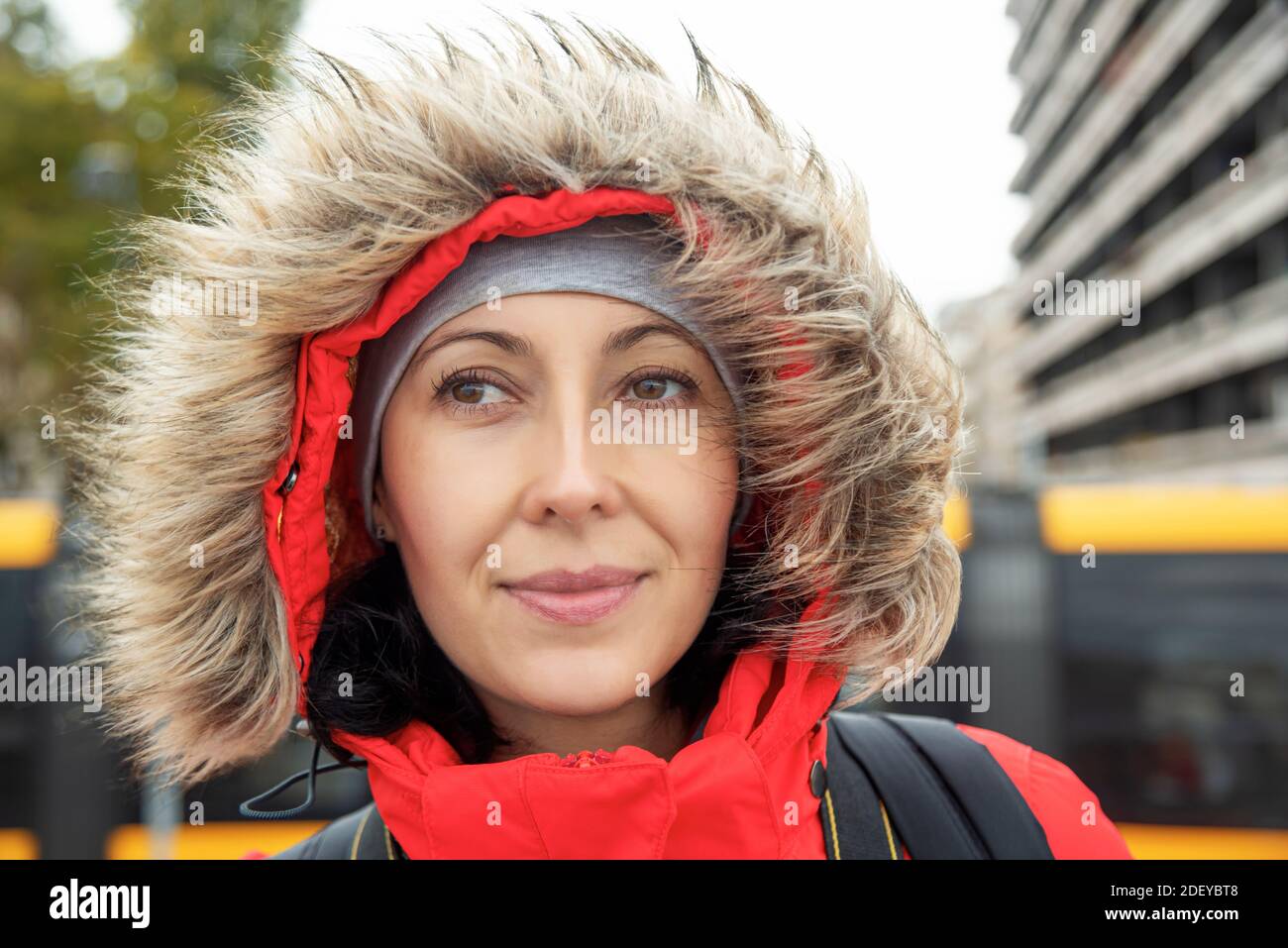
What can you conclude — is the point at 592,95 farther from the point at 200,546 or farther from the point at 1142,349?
the point at 1142,349

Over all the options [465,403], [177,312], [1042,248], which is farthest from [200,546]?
[1042,248]

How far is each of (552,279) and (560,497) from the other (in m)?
0.27

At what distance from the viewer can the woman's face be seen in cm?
121

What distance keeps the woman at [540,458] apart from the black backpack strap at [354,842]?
0.08 ft

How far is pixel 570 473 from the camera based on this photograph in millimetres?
1171

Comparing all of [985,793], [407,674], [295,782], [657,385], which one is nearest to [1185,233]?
[985,793]

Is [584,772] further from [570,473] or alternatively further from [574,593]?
[570,473]

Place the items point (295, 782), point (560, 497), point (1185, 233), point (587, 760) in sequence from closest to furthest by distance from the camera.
Answer: point (560, 497) → point (587, 760) → point (295, 782) → point (1185, 233)

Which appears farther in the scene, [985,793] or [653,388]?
[985,793]

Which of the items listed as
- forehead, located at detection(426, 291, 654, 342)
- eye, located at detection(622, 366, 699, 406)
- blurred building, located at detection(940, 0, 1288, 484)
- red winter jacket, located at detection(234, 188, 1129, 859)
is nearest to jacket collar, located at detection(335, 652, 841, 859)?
red winter jacket, located at detection(234, 188, 1129, 859)

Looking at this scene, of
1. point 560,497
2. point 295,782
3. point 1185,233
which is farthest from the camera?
point 1185,233

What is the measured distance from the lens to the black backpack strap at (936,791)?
1.31 m
